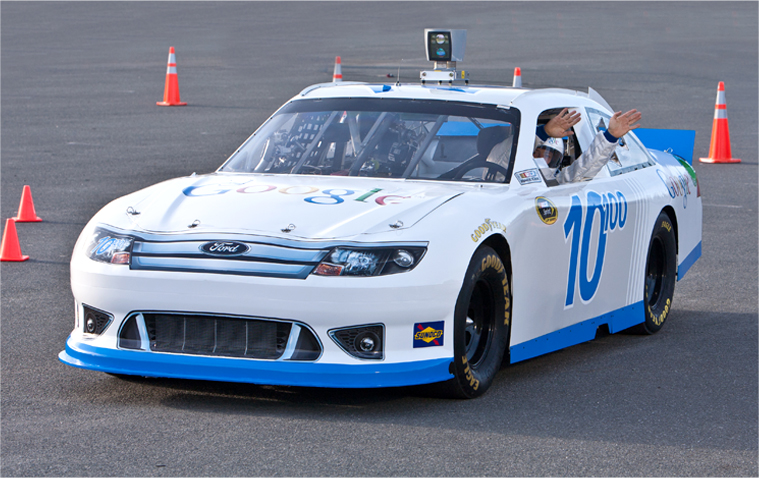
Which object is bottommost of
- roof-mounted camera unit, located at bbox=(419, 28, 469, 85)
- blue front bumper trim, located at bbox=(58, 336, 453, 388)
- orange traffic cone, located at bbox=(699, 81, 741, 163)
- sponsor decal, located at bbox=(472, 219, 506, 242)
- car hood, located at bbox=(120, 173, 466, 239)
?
orange traffic cone, located at bbox=(699, 81, 741, 163)

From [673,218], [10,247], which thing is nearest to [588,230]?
[673,218]

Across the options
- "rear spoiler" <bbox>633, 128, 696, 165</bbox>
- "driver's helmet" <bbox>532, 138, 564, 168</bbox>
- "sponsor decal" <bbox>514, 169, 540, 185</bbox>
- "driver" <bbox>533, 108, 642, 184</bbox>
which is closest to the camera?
"sponsor decal" <bbox>514, 169, 540, 185</bbox>

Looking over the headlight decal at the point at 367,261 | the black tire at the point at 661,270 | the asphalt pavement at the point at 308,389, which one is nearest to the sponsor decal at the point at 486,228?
the headlight decal at the point at 367,261

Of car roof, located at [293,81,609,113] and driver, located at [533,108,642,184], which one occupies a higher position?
car roof, located at [293,81,609,113]

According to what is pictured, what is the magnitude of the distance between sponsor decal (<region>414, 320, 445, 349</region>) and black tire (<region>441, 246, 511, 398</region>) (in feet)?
0.26

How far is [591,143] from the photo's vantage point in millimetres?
6367

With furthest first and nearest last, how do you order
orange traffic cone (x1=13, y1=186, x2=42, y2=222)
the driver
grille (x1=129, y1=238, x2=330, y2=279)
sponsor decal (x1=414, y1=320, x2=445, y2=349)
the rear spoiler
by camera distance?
orange traffic cone (x1=13, y1=186, x2=42, y2=222) → the rear spoiler → the driver → sponsor decal (x1=414, y1=320, x2=445, y2=349) → grille (x1=129, y1=238, x2=330, y2=279)

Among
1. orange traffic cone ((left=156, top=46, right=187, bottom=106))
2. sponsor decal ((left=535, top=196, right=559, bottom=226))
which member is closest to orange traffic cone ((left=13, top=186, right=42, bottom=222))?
sponsor decal ((left=535, top=196, right=559, bottom=226))

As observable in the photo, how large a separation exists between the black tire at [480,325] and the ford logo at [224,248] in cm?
99

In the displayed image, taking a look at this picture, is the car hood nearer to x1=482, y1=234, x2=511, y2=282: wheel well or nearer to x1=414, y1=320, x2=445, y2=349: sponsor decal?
x1=482, y1=234, x2=511, y2=282: wheel well

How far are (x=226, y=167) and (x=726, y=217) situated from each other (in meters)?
6.52

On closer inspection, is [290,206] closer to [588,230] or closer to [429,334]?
[429,334]

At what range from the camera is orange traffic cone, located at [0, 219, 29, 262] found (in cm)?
877

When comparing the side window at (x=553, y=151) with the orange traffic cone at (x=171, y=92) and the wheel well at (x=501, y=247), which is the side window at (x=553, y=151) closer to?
the wheel well at (x=501, y=247)
